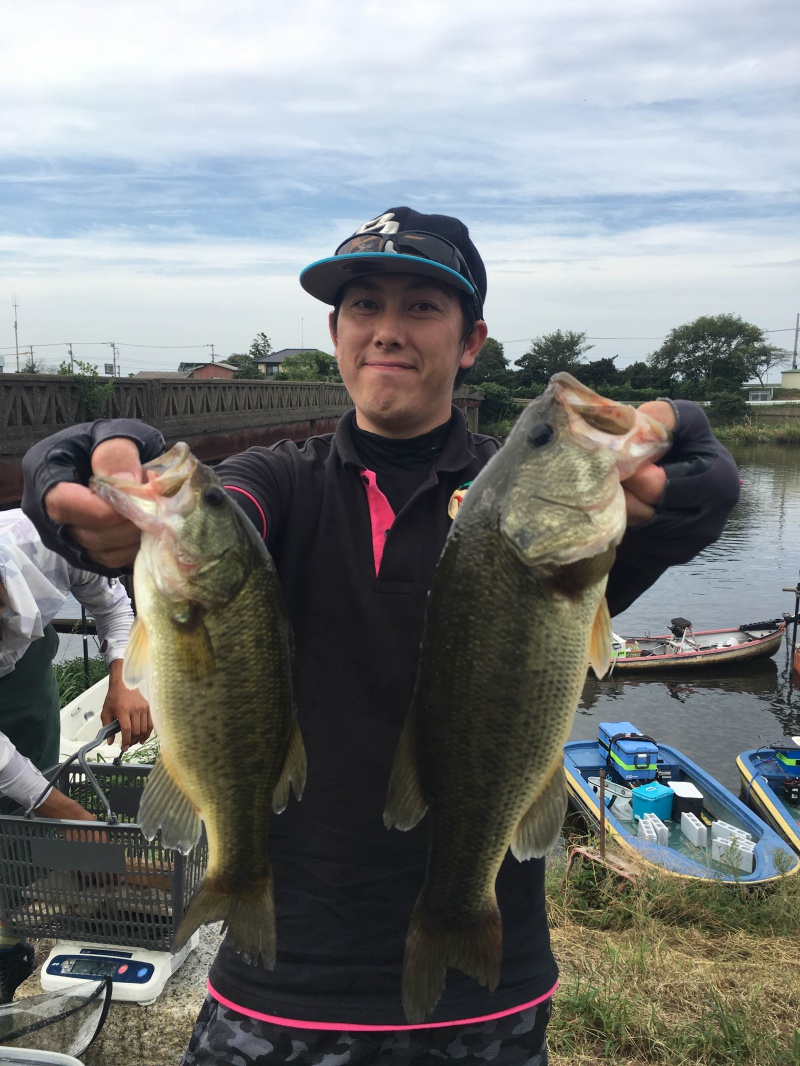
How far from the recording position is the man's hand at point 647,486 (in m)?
1.85

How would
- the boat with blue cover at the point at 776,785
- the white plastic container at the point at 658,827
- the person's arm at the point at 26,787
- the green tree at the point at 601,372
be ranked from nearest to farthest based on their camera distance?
the person's arm at the point at 26,787
the white plastic container at the point at 658,827
the boat with blue cover at the point at 776,785
the green tree at the point at 601,372

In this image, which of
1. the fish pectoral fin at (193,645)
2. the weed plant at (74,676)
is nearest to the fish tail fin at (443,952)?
the fish pectoral fin at (193,645)

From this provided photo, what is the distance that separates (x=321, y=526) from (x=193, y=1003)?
2525 mm

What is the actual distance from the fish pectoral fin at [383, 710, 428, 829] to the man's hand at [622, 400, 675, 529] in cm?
70

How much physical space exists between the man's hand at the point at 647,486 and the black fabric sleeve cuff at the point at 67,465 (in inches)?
44.4

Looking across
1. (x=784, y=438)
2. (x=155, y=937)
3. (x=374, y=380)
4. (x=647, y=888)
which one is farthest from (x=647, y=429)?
(x=784, y=438)

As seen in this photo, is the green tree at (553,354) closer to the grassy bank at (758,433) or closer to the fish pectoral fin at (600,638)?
the grassy bank at (758,433)

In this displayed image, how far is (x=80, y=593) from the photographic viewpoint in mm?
4836

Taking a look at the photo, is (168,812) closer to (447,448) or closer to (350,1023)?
(350,1023)

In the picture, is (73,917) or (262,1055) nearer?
(262,1055)

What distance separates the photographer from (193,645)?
1.86m

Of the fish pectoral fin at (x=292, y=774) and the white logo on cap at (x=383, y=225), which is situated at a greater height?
the white logo on cap at (x=383, y=225)

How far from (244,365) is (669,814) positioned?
85.6 metres

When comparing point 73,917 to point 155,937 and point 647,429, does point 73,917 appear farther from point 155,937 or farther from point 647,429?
point 647,429
